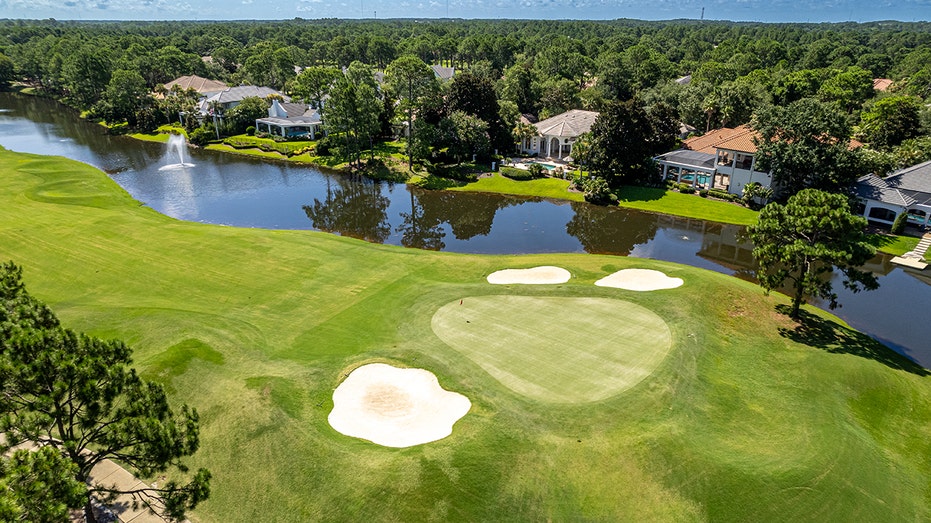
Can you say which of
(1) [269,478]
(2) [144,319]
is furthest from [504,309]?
(2) [144,319]

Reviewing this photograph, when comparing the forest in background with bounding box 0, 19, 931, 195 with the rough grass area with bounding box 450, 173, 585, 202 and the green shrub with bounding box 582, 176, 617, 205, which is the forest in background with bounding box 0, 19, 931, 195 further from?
the green shrub with bounding box 582, 176, 617, 205

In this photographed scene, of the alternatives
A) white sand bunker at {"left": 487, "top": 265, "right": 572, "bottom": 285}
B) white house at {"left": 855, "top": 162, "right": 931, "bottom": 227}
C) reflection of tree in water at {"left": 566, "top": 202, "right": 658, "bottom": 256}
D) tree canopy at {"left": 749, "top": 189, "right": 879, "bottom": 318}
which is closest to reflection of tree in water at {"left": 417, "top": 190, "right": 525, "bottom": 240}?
reflection of tree in water at {"left": 566, "top": 202, "right": 658, "bottom": 256}

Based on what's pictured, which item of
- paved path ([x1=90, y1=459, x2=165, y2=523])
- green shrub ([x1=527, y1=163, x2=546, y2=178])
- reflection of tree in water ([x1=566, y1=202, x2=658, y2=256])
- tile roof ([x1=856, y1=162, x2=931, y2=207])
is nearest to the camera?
paved path ([x1=90, y1=459, x2=165, y2=523])

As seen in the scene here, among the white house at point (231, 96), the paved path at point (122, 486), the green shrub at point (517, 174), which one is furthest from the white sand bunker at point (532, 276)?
the white house at point (231, 96)

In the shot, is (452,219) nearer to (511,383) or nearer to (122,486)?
(511,383)

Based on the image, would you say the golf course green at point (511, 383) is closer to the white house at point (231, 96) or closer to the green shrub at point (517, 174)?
the green shrub at point (517, 174)

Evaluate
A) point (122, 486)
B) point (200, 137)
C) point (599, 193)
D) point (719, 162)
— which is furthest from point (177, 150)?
point (719, 162)
